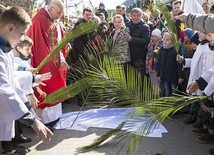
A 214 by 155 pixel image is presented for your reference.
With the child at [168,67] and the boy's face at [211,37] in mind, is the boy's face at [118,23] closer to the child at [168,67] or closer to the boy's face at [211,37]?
the child at [168,67]

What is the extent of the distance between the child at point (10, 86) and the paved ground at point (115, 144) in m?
1.81

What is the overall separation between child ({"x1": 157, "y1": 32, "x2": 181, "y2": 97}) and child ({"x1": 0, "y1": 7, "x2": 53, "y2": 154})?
3573mm

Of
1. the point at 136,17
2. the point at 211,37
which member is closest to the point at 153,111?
the point at 211,37

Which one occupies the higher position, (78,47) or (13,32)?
(13,32)

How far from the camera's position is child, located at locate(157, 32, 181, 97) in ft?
20.0

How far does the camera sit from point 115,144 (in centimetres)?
451

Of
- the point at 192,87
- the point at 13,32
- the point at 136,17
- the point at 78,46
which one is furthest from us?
the point at 136,17

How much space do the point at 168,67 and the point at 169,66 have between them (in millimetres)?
23

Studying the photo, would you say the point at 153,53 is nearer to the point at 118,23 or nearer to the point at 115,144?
the point at 118,23

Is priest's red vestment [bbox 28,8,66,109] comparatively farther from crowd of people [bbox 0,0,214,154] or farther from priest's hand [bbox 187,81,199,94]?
priest's hand [bbox 187,81,199,94]

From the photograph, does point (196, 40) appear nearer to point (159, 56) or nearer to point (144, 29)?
point (159, 56)

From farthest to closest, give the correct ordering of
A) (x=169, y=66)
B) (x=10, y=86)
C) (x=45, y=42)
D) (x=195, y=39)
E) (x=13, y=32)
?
(x=169, y=66)
(x=195, y=39)
(x=45, y=42)
(x=13, y=32)
(x=10, y=86)

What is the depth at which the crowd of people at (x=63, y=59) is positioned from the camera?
2.74 m

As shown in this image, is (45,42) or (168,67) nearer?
(45,42)
